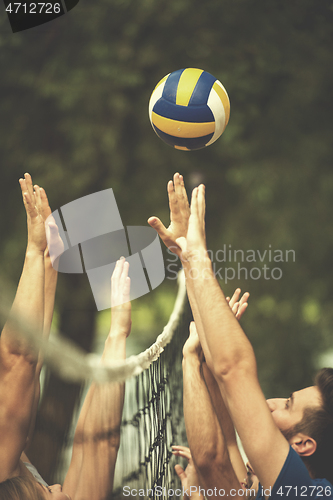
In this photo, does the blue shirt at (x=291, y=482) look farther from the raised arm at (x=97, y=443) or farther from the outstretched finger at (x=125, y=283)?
the outstretched finger at (x=125, y=283)

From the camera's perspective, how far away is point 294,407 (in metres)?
1.72

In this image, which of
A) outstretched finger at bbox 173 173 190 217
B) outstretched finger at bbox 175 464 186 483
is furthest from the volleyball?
outstretched finger at bbox 175 464 186 483

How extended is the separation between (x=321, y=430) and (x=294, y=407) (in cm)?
12

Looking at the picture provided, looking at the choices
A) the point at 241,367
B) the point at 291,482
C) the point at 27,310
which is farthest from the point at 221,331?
the point at 27,310

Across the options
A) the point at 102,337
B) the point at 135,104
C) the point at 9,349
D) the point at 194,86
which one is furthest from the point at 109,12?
the point at 9,349

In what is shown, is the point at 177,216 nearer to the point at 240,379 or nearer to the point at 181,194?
the point at 181,194

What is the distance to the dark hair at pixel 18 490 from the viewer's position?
1.49 metres

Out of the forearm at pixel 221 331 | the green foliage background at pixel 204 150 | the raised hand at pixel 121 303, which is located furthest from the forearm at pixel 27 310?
the green foliage background at pixel 204 150

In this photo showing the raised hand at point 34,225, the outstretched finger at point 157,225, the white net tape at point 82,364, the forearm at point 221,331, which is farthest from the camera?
the raised hand at point 34,225

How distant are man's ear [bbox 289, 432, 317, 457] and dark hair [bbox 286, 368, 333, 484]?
1 centimetres

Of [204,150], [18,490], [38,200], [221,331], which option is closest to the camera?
[221,331]

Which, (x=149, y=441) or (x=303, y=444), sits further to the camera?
(x=149, y=441)

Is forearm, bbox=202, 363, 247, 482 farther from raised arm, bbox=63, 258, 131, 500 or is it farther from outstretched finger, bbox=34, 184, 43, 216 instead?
outstretched finger, bbox=34, 184, 43, 216

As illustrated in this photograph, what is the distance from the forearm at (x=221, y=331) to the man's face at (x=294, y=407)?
0.47 m
